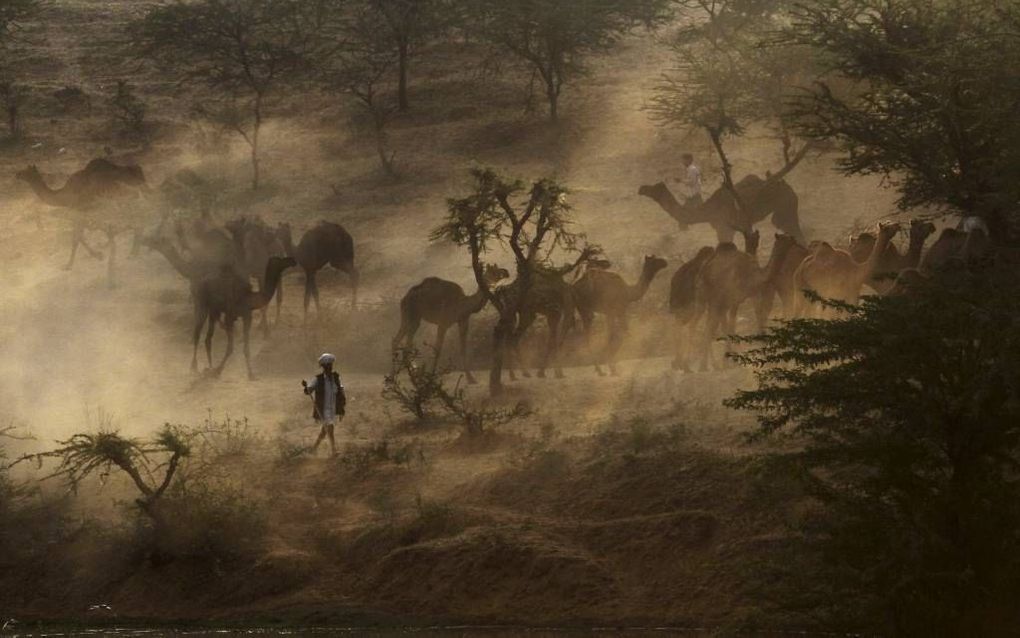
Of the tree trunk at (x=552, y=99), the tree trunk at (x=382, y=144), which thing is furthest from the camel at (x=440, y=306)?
the tree trunk at (x=552, y=99)

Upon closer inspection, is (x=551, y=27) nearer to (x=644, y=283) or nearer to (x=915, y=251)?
(x=644, y=283)

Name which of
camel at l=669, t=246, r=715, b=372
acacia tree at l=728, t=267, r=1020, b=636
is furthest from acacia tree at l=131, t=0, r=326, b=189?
acacia tree at l=728, t=267, r=1020, b=636

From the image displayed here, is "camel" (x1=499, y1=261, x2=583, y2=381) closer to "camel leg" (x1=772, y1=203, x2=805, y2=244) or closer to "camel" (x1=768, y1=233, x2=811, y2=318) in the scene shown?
"camel" (x1=768, y1=233, x2=811, y2=318)

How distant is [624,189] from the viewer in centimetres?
3525

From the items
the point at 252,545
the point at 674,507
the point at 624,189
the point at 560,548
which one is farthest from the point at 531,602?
the point at 624,189

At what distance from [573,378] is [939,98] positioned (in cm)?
615

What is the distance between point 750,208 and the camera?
3066 centimetres

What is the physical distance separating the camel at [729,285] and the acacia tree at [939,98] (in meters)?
1.98

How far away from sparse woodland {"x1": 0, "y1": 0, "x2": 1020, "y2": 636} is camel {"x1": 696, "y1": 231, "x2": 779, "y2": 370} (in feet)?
0.16

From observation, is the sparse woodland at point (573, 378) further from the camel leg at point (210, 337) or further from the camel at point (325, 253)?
the camel leg at point (210, 337)

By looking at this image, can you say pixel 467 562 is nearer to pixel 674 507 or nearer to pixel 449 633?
pixel 449 633

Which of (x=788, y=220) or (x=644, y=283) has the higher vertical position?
(x=788, y=220)

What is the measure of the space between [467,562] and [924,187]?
763cm

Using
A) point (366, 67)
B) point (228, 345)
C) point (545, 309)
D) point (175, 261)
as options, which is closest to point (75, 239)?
point (175, 261)
